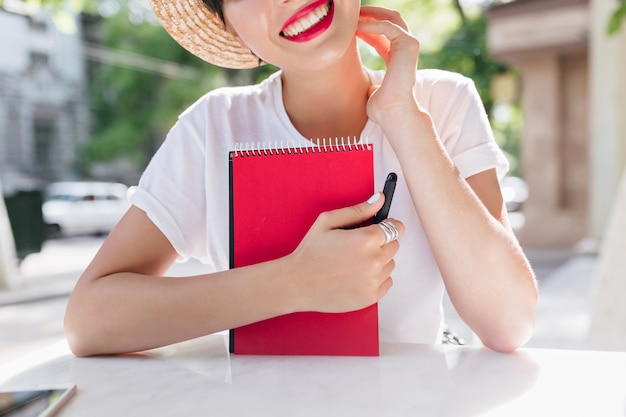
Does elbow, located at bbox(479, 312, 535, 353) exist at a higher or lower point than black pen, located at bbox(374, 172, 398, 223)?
lower

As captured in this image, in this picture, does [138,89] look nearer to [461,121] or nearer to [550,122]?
[550,122]

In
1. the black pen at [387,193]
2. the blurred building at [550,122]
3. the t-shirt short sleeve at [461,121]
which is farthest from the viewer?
the blurred building at [550,122]

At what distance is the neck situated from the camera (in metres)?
1.37

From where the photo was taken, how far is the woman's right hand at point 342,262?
956 mm

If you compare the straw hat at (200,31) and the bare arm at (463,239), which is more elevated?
the straw hat at (200,31)

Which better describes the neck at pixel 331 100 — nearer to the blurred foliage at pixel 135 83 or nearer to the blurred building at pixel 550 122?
the blurred building at pixel 550 122

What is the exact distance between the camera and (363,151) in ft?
3.15

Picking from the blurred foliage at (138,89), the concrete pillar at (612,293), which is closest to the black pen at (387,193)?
the concrete pillar at (612,293)

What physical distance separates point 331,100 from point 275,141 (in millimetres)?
138

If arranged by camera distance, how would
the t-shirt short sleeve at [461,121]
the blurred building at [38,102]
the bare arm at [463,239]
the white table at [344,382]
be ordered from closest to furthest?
the white table at [344,382]
the bare arm at [463,239]
the t-shirt short sleeve at [461,121]
the blurred building at [38,102]

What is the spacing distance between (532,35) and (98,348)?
960 centimetres

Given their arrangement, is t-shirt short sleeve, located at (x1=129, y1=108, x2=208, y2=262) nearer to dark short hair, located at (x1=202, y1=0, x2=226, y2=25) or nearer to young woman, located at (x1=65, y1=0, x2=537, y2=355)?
young woman, located at (x1=65, y1=0, x2=537, y2=355)

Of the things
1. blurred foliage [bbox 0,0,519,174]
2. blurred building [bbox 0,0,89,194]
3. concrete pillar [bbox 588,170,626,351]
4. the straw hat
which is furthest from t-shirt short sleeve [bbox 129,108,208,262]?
blurred building [bbox 0,0,89,194]

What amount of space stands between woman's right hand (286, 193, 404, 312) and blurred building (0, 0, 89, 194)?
18.6 meters
